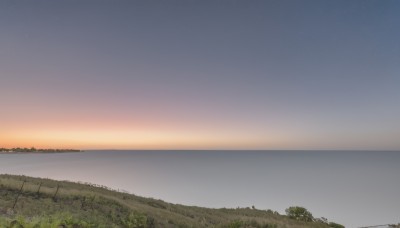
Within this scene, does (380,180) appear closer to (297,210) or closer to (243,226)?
(297,210)

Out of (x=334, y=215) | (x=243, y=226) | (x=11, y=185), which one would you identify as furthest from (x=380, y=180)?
(x=11, y=185)

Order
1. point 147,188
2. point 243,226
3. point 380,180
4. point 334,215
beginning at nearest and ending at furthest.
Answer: point 243,226, point 334,215, point 147,188, point 380,180

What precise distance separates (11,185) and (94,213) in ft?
36.2

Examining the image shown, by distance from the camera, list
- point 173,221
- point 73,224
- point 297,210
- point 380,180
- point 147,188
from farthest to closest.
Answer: point 380,180, point 147,188, point 297,210, point 173,221, point 73,224

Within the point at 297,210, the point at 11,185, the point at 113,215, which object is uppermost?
the point at 11,185

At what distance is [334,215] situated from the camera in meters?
86.2

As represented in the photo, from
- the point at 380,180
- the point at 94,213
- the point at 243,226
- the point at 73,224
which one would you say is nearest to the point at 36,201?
the point at 94,213

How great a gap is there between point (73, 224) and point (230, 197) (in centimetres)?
10174

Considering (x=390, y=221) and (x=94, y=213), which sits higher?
(x=94, y=213)

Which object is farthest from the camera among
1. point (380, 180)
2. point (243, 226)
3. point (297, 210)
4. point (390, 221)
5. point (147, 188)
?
point (380, 180)

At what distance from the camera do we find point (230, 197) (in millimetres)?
113062

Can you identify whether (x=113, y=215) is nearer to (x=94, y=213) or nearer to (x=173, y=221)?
(x=94, y=213)

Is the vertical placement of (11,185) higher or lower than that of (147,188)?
higher

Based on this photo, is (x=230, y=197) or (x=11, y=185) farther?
(x=230, y=197)
